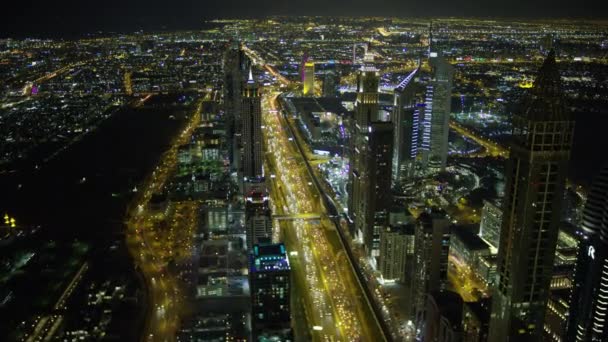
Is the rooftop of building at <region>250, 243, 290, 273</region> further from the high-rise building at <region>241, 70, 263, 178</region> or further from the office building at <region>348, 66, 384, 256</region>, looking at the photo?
the high-rise building at <region>241, 70, 263, 178</region>

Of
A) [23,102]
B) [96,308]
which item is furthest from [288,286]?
[23,102]


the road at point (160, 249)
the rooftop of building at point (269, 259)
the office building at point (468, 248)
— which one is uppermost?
the rooftop of building at point (269, 259)

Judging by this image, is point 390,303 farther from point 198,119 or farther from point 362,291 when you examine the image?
point 198,119

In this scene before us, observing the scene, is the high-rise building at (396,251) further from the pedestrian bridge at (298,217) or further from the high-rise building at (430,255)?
the pedestrian bridge at (298,217)

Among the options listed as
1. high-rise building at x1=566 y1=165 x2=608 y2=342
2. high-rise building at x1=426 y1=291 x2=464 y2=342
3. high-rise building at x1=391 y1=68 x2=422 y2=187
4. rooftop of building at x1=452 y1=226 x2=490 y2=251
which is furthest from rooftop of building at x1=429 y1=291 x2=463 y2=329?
high-rise building at x1=391 y1=68 x2=422 y2=187

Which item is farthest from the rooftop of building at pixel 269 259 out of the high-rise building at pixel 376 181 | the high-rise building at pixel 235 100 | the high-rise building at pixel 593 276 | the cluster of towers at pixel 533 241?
the high-rise building at pixel 235 100

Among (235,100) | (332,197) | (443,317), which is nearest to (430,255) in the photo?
(443,317)
